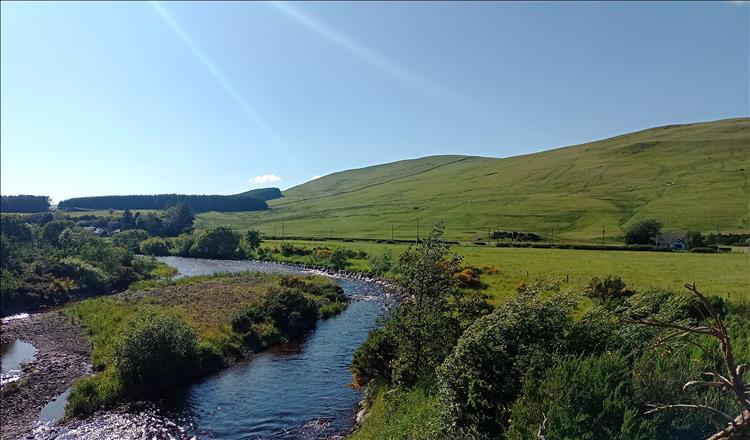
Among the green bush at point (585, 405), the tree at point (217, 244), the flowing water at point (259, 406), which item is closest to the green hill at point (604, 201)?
the tree at point (217, 244)

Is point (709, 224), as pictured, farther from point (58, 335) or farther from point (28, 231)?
point (28, 231)

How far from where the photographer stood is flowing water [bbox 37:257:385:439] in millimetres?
26984

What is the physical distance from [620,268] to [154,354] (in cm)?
6071

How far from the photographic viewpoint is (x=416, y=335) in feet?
77.8

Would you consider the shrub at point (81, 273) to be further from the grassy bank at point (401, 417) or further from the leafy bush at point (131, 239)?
the grassy bank at point (401, 417)

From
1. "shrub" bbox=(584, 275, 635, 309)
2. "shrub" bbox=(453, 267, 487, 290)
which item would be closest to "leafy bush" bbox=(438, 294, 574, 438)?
"shrub" bbox=(584, 275, 635, 309)

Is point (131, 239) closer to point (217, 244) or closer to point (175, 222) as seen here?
point (217, 244)

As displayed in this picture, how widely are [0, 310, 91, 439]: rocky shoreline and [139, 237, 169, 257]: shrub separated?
8286 centimetres

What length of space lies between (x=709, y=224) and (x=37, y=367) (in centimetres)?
13066

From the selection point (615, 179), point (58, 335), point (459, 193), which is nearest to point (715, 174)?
point (615, 179)

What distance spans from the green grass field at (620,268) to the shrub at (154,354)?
33.3 metres

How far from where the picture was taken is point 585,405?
12.0 meters

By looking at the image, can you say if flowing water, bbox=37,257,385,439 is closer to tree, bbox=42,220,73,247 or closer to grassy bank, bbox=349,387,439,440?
grassy bank, bbox=349,387,439,440

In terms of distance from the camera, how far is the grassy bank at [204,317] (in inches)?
1277
